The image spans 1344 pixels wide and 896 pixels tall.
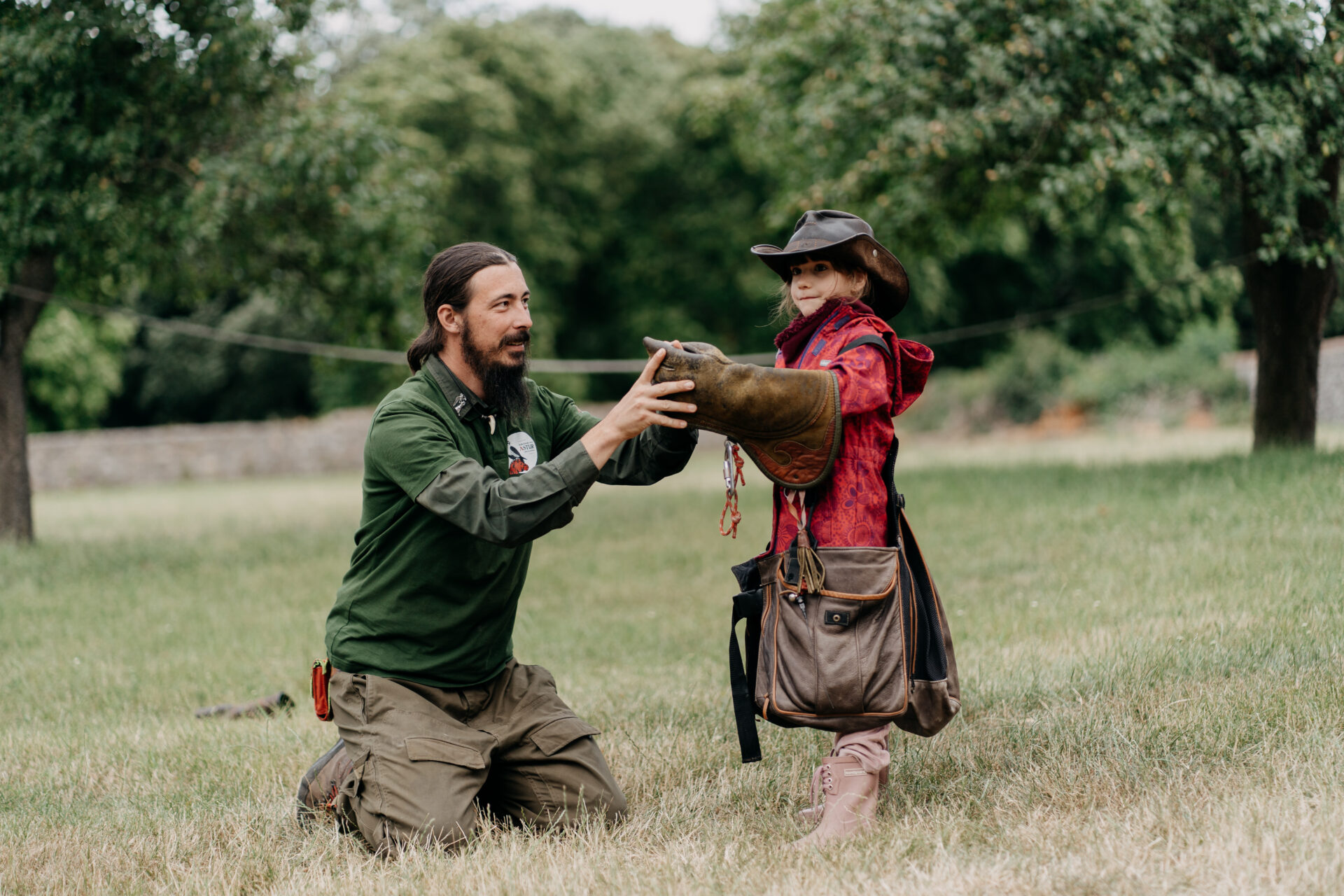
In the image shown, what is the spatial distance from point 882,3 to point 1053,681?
8.62 m

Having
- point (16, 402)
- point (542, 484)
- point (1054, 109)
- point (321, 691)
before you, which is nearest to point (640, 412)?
point (542, 484)

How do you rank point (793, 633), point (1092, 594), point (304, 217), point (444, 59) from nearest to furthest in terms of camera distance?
1. point (793, 633)
2. point (1092, 594)
3. point (304, 217)
4. point (444, 59)

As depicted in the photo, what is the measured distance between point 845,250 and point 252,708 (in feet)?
12.6

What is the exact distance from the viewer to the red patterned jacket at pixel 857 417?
3318 millimetres

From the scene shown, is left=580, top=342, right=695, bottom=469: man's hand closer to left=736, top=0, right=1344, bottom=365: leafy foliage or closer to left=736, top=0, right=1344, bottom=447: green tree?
left=736, top=0, right=1344, bottom=447: green tree

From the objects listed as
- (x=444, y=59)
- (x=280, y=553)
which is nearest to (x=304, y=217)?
(x=280, y=553)

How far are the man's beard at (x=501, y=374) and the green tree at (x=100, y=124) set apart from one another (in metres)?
7.93

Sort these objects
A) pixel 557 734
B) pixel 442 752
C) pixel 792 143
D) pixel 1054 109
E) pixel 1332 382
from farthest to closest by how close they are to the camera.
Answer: pixel 1332 382, pixel 792 143, pixel 1054 109, pixel 557 734, pixel 442 752

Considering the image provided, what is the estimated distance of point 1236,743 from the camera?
12.1 ft

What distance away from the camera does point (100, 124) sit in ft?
35.1

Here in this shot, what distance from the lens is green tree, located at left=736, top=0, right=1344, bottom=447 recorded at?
8773mm

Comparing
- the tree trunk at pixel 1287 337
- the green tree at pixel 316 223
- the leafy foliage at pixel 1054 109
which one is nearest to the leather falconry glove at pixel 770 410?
the leafy foliage at pixel 1054 109

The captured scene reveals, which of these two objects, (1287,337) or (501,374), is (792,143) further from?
(501,374)

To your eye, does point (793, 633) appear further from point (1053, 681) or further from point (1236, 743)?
point (1053, 681)
